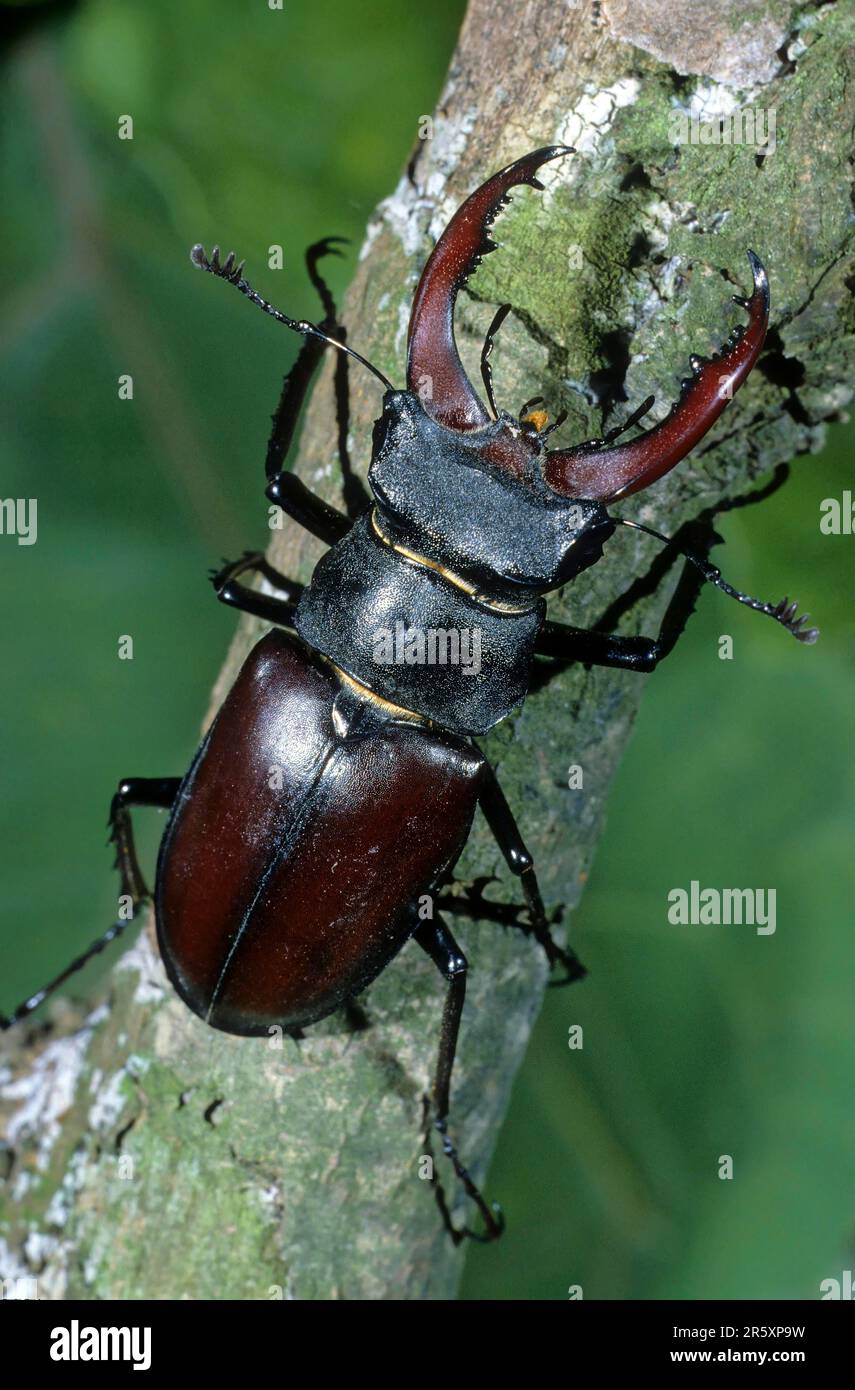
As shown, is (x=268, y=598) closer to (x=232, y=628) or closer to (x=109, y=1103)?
(x=232, y=628)

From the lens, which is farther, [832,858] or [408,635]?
[832,858]

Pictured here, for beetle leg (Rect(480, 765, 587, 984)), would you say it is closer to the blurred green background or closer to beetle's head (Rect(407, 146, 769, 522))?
beetle's head (Rect(407, 146, 769, 522))

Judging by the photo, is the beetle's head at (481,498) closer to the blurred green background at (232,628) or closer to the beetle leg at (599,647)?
the beetle leg at (599,647)

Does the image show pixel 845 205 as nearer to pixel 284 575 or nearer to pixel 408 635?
pixel 408 635

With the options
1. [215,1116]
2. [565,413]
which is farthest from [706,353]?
[215,1116]

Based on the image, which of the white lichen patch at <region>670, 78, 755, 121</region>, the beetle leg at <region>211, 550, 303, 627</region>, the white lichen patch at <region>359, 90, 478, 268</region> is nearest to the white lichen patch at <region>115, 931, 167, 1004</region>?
the beetle leg at <region>211, 550, 303, 627</region>

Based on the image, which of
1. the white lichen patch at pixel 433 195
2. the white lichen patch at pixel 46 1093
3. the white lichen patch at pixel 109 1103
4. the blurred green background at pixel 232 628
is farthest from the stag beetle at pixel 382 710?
the blurred green background at pixel 232 628
